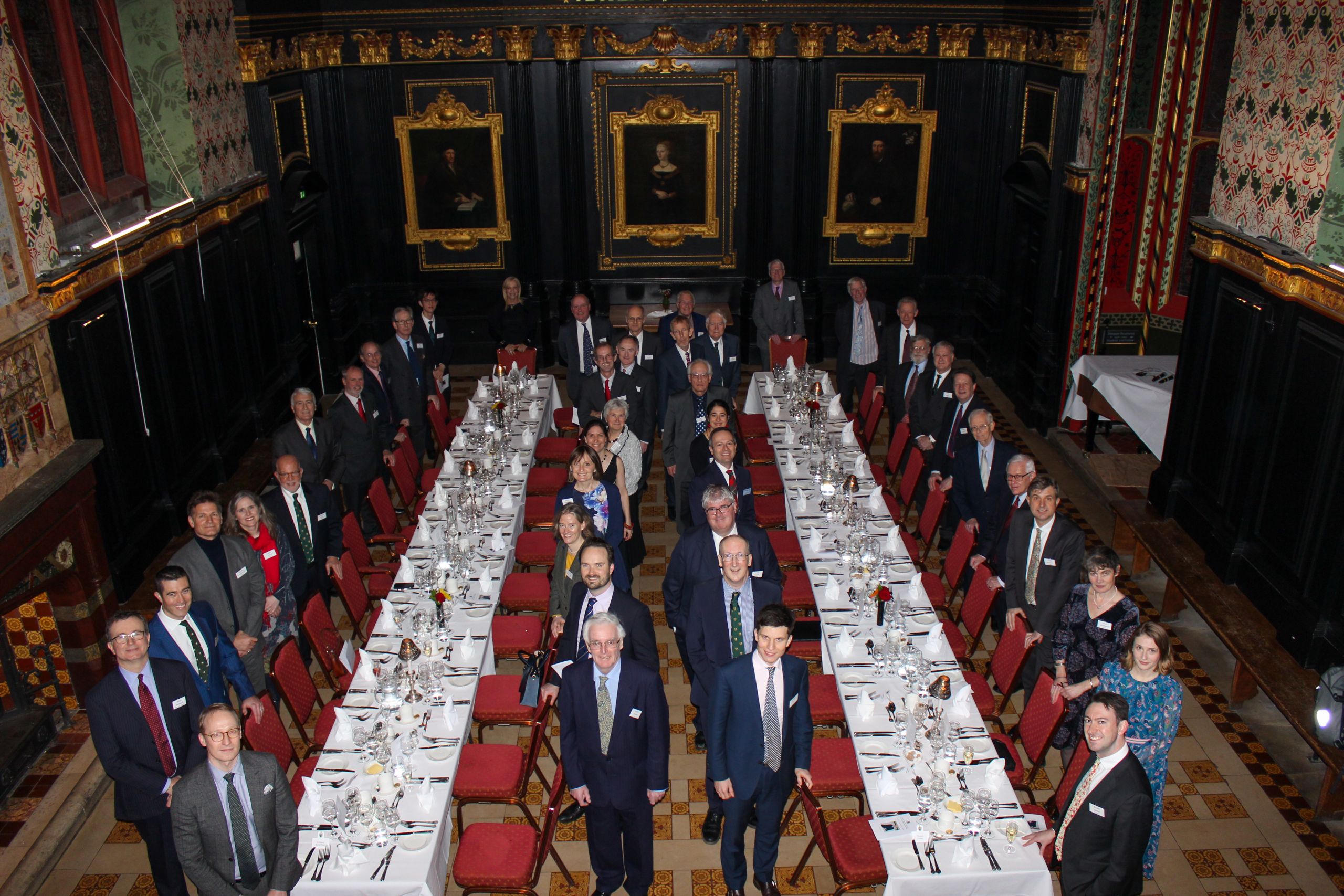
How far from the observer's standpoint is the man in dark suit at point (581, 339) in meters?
11.1

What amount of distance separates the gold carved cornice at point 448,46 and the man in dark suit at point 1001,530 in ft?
30.1

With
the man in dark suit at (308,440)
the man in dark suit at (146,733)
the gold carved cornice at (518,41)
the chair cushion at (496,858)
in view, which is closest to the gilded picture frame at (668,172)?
the gold carved cornice at (518,41)

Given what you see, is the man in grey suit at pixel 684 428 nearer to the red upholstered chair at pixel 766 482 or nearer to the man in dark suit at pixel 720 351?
the red upholstered chair at pixel 766 482

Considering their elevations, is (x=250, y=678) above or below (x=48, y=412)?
below

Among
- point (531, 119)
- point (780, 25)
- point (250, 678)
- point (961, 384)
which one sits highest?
point (780, 25)

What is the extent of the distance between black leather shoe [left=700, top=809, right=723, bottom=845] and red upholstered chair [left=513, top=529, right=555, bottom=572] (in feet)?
8.64

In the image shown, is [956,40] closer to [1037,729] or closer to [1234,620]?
[1234,620]

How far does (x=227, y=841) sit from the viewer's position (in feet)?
16.6

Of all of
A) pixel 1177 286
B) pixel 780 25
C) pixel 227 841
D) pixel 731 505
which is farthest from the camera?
pixel 780 25

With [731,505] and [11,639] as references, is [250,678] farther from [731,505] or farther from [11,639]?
[731,505]

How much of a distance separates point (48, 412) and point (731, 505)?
516 cm

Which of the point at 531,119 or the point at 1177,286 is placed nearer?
the point at 1177,286

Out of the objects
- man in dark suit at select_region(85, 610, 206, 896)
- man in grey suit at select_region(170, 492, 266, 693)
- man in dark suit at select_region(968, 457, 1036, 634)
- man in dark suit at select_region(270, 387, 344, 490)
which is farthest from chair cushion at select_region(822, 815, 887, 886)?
man in dark suit at select_region(270, 387, 344, 490)

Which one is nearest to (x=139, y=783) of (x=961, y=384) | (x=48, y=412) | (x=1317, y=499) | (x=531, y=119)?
(x=48, y=412)
